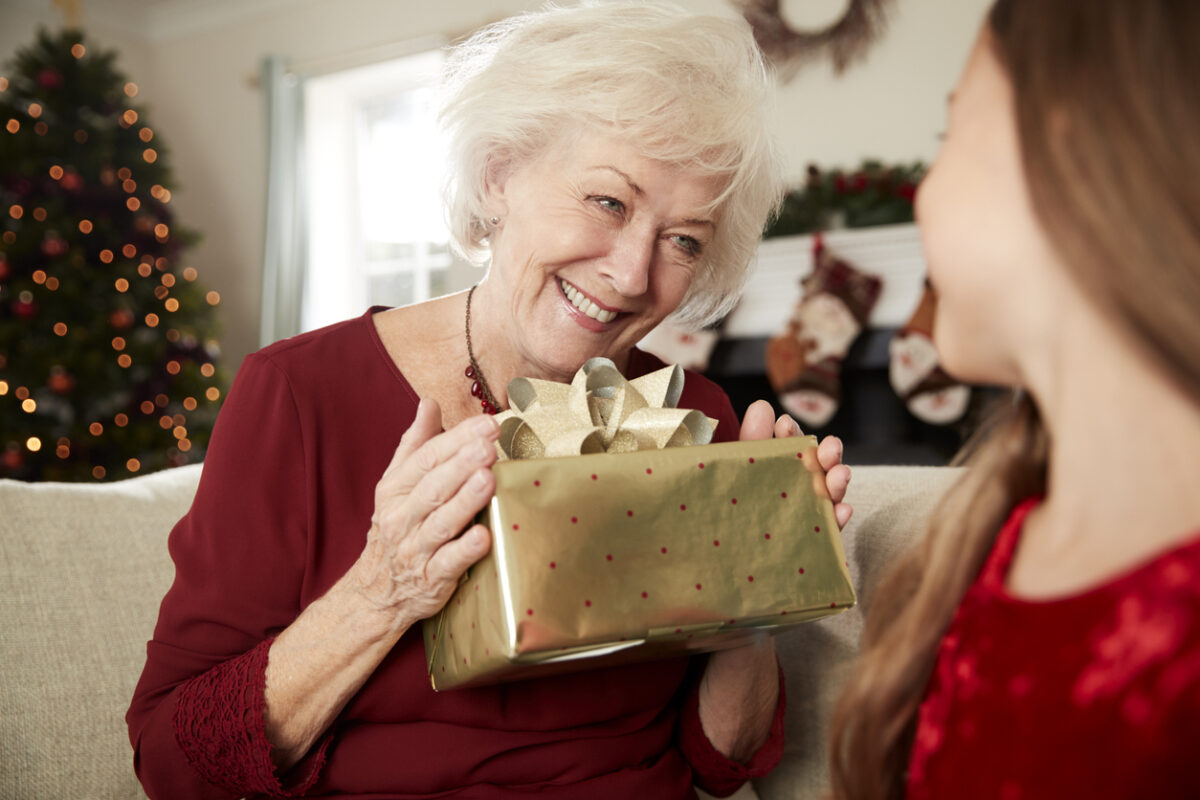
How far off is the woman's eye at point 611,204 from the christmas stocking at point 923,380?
2572 millimetres

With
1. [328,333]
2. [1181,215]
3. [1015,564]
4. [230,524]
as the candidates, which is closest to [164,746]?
[230,524]

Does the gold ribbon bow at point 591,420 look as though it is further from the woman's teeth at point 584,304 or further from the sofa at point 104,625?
the sofa at point 104,625

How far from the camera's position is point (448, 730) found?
3.22 ft

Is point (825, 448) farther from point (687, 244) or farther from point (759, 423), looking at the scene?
point (687, 244)

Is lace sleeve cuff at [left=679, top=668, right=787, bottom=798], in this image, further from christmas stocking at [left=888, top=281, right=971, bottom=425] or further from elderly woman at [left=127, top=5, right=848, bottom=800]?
christmas stocking at [left=888, top=281, right=971, bottom=425]

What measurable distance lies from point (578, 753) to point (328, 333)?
60 centimetres

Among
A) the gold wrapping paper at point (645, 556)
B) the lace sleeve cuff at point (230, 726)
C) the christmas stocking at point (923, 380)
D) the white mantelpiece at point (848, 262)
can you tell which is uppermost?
the gold wrapping paper at point (645, 556)

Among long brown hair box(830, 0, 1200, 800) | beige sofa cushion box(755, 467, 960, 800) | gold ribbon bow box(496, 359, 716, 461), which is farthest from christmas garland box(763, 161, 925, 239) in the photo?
long brown hair box(830, 0, 1200, 800)

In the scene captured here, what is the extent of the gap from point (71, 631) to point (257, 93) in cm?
481

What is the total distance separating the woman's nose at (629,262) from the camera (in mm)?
1062

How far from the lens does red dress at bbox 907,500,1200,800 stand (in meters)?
0.37

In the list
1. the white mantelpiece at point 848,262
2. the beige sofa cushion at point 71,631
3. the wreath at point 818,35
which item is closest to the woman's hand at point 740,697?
the beige sofa cushion at point 71,631

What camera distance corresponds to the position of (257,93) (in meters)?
5.27

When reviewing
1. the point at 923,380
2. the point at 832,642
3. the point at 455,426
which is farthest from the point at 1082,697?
the point at 923,380
